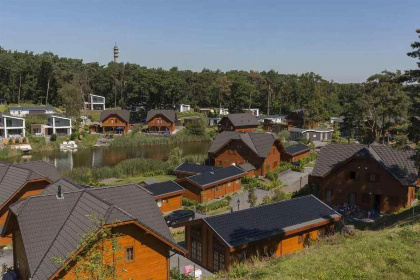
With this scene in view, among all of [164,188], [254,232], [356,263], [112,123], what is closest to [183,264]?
[254,232]

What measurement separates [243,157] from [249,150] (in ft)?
4.07

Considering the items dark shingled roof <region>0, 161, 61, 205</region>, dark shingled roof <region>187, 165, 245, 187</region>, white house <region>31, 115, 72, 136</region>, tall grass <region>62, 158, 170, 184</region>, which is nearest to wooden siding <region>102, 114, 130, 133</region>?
white house <region>31, 115, 72, 136</region>

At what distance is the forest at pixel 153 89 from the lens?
75625 mm

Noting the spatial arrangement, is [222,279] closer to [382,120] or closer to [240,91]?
[382,120]

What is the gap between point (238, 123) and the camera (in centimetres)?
7631

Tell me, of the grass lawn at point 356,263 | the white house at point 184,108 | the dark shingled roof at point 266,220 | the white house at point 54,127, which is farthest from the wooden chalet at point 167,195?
the white house at point 184,108

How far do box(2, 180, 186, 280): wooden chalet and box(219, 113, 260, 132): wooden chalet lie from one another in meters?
58.8

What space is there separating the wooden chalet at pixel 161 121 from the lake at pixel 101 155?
924 centimetres

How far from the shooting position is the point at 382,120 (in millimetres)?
53438

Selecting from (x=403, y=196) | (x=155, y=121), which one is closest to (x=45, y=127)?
(x=155, y=121)

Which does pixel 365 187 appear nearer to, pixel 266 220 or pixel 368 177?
pixel 368 177

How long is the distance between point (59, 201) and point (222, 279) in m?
7.68

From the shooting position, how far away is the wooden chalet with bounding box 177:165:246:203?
32844mm

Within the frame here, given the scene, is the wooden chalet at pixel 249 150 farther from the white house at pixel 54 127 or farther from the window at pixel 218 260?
the white house at pixel 54 127
